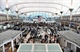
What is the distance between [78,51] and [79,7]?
27.9 m

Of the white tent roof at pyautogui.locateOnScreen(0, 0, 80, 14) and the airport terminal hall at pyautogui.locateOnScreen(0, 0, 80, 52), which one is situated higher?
the white tent roof at pyautogui.locateOnScreen(0, 0, 80, 14)

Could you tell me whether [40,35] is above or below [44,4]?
below

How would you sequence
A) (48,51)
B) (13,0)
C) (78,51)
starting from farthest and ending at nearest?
1. (13,0)
2. (78,51)
3. (48,51)

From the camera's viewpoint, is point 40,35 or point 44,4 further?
point 44,4

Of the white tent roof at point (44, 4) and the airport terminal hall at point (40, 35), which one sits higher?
the white tent roof at point (44, 4)

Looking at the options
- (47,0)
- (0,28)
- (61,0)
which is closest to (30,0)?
(47,0)

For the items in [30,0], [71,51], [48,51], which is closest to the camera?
[48,51]

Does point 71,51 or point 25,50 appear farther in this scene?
point 71,51

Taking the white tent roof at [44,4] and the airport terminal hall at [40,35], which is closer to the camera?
the airport terminal hall at [40,35]

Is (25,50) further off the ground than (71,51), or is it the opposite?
(25,50)

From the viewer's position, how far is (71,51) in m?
10.7

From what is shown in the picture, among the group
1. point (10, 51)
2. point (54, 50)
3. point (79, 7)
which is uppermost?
point (79, 7)

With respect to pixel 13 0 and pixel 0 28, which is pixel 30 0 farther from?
pixel 0 28

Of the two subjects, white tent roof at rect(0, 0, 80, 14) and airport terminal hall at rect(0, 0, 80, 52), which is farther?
white tent roof at rect(0, 0, 80, 14)
